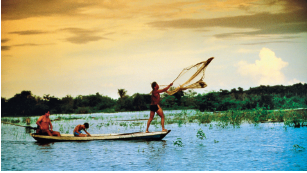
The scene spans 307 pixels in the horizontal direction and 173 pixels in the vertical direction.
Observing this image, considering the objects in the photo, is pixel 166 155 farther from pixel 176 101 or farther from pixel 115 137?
pixel 176 101

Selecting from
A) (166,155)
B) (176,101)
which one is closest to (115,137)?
(166,155)

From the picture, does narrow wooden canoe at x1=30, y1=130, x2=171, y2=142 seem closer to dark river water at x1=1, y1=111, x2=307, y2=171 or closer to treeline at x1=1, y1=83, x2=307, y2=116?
dark river water at x1=1, y1=111, x2=307, y2=171

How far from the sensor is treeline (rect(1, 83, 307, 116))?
50.3ft

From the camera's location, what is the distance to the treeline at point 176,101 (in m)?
15.3

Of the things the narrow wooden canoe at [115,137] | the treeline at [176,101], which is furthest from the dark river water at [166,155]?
the treeline at [176,101]

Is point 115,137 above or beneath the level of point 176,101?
beneath

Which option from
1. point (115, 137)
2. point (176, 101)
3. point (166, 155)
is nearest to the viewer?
point (166, 155)

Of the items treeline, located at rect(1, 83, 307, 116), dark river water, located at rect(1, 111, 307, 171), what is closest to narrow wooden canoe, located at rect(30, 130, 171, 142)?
dark river water, located at rect(1, 111, 307, 171)

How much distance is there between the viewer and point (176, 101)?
27.1 metres

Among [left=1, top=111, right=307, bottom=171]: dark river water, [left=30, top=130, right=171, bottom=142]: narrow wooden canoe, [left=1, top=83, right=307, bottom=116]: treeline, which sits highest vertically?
[left=1, top=83, right=307, bottom=116]: treeline

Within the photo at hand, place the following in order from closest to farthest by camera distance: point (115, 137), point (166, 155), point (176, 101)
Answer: point (166, 155) → point (115, 137) → point (176, 101)

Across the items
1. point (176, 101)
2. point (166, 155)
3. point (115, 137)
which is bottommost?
point (166, 155)

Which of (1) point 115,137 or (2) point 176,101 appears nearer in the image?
(1) point 115,137

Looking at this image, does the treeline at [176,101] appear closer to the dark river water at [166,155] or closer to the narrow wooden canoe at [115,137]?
the narrow wooden canoe at [115,137]
